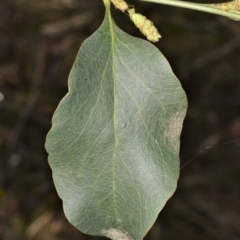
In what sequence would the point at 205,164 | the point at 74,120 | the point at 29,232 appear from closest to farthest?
1. the point at 74,120
2. the point at 29,232
3. the point at 205,164

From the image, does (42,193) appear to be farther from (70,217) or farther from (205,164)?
(70,217)

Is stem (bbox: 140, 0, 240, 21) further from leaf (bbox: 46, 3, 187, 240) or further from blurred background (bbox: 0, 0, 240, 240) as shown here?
blurred background (bbox: 0, 0, 240, 240)

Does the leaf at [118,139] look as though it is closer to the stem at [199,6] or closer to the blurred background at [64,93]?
Result: the stem at [199,6]

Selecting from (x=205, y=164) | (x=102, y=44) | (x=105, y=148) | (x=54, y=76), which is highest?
(x=102, y=44)

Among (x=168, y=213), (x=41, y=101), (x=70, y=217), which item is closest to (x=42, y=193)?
(x=41, y=101)

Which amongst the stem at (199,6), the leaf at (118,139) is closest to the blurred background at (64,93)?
the leaf at (118,139)

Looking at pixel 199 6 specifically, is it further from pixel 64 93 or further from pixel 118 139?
pixel 64 93

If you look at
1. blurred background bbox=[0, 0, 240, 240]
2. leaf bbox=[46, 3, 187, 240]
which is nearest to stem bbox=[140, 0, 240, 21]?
leaf bbox=[46, 3, 187, 240]

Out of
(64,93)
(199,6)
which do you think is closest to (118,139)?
(199,6)
